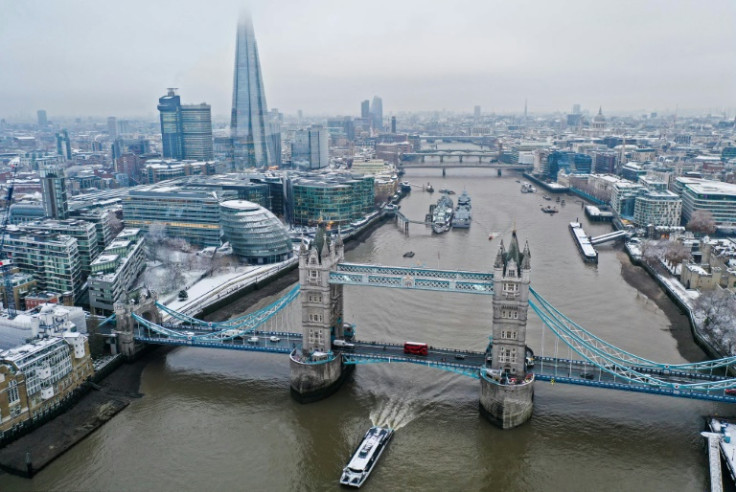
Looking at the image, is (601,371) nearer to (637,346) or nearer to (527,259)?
(527,259)

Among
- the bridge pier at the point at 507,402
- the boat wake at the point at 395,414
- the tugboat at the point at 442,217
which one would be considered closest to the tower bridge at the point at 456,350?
the bridge pier at the point at 507,402

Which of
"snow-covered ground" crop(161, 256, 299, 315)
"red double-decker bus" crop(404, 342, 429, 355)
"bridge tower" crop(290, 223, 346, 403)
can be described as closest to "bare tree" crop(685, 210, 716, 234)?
"snow-covered ground" crop(161, 256, 299, 315)

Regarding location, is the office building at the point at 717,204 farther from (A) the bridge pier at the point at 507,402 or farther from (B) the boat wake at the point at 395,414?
(B) the boat wake at the point at 395,414

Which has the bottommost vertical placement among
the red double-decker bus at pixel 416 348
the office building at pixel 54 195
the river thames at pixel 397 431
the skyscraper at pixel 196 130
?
the river thames at pixel 397 431

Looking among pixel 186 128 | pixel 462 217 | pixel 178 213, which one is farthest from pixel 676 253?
pixel 186 128

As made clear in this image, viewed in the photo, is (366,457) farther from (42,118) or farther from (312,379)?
(42,118)

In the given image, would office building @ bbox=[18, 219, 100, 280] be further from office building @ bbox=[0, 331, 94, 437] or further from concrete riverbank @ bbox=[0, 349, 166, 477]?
office building @ bbox=[0, 331, 94, 437]
